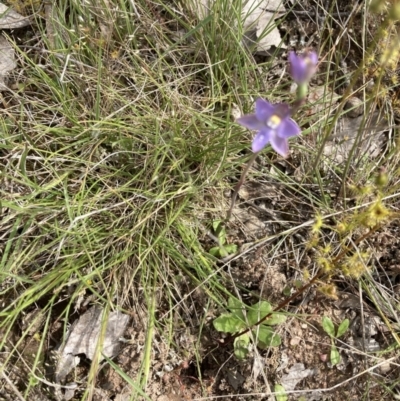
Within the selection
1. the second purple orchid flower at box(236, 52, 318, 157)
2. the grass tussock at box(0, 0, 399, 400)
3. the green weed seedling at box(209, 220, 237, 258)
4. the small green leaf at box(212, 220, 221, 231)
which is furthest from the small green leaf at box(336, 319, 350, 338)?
the second purple orchid flower at box(236, 52, 318, 157)

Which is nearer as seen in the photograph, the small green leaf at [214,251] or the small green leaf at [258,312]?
the small green leaf at [258,312]

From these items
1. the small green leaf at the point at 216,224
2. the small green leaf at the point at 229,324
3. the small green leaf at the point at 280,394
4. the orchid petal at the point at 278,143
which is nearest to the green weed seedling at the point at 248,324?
the small green leaf at the point at 229,324

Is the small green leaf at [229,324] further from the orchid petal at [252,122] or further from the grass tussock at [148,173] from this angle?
the orchid petal at [252,122]

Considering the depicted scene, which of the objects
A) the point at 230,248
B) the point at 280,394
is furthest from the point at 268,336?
the point at 230,248

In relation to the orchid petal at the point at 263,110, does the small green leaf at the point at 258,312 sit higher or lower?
lower

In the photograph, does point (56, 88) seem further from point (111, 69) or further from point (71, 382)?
point (71, 382)

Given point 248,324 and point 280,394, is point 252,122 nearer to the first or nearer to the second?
point 248,324

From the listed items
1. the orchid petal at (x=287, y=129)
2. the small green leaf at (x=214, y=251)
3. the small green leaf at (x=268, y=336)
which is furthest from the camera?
the small green leaf at (x=214, y=251)
